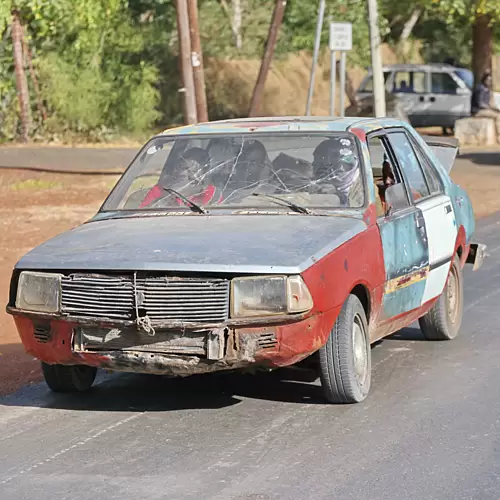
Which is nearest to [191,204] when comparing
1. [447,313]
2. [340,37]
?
[447,313]

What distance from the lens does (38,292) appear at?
639 centimetres

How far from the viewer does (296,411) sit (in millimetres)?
6625

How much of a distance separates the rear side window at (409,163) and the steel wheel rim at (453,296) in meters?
0.69

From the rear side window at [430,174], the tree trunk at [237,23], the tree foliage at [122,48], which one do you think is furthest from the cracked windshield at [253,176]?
the tree trunk at [237,23]

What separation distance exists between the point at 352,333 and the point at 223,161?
153 cm

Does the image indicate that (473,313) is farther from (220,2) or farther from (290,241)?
(220,2)

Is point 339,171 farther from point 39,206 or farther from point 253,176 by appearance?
point 39,206

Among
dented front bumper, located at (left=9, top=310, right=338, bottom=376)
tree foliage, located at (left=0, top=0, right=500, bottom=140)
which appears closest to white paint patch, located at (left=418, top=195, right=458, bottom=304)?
dented front bumper, located at (left=9, top=310, right=338, bottom=376)

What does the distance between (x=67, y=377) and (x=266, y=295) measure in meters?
1.54

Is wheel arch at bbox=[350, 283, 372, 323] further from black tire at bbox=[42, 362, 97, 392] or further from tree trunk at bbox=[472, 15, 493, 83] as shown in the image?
tree trunk at bbox=[472, 15, 493, 83]

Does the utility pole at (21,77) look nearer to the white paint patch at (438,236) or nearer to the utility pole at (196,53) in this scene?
the utility pole at (196,53)

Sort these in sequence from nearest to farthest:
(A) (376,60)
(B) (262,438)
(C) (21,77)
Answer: (B) (262,438)
(A) (376,60)
(C) (21,77)

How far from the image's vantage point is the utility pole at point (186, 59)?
66.9 feet

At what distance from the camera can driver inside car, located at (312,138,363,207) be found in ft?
23.8
